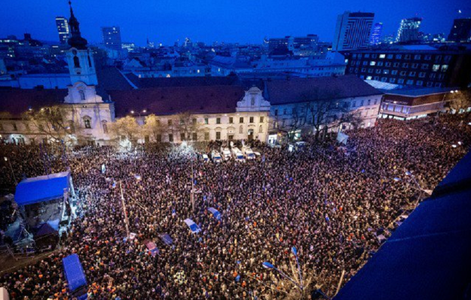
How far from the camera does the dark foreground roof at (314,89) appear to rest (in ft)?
147

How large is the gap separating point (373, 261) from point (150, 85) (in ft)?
173

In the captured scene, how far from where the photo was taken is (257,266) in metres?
17.5

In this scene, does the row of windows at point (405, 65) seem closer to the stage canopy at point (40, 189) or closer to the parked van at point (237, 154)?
the parked van at point (237, 154)

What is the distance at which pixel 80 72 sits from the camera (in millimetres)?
37000

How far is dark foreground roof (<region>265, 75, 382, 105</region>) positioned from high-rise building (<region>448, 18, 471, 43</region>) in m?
163

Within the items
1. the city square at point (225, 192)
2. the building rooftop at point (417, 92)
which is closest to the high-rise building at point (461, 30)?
the building rooftop at point (417, 92)

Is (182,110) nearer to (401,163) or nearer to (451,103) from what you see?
(401,163)

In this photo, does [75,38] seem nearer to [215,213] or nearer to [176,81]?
[176,81]

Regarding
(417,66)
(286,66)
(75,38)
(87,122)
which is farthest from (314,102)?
(286,66)

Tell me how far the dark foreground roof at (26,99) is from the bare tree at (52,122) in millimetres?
2424

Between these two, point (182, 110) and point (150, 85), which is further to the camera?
point (150, 85)

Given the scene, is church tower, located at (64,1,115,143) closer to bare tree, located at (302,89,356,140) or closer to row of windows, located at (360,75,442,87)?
bare tree, located at (302,89,356,140)

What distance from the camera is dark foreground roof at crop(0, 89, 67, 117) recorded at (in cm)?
3906

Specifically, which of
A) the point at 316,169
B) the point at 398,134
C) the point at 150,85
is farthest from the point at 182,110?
the point at 398,134
